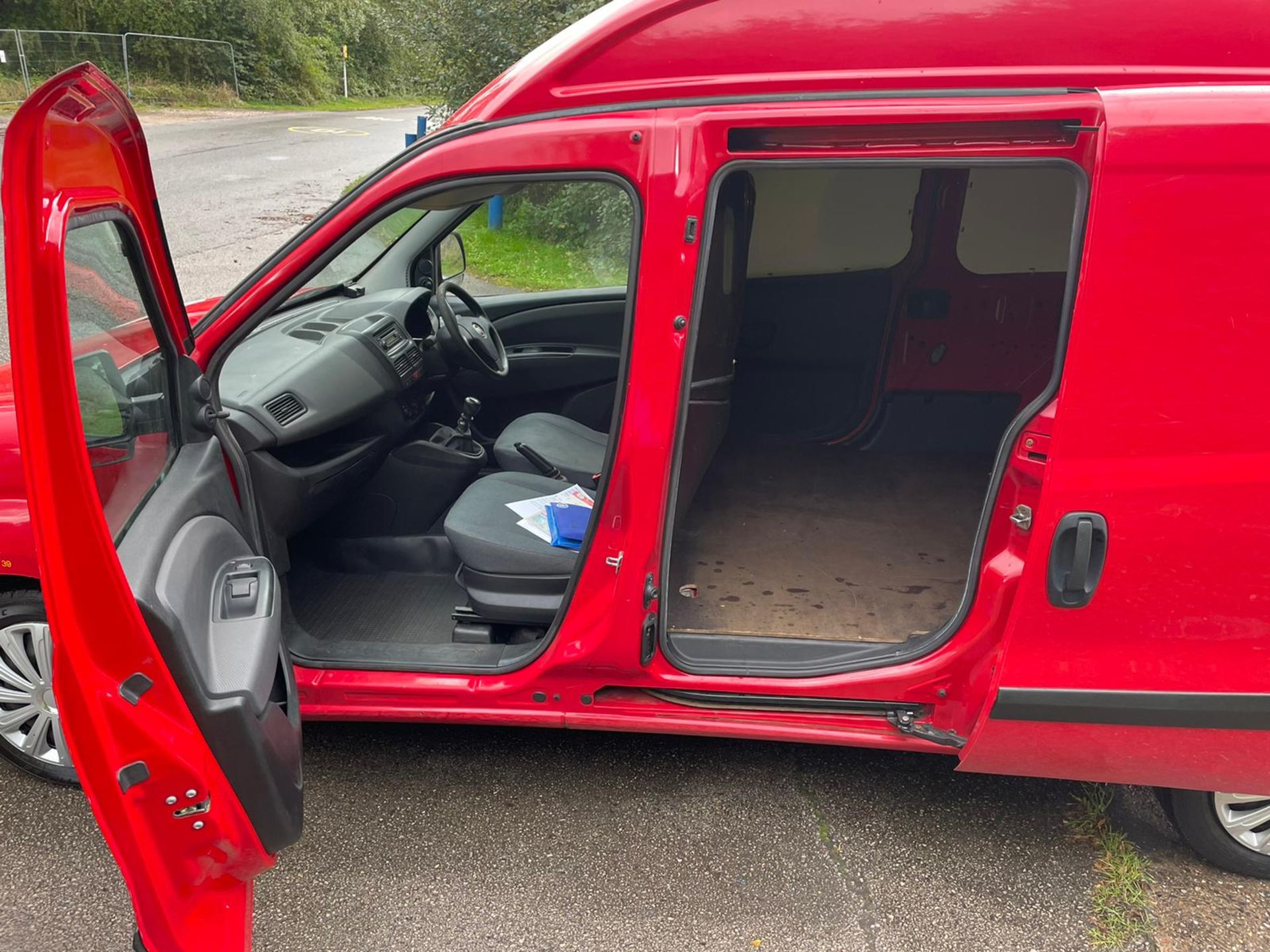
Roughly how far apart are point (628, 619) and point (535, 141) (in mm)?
1104

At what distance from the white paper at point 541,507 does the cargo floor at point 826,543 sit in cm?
39

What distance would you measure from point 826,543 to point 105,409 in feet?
7.47

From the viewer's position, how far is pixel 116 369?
1.84 m

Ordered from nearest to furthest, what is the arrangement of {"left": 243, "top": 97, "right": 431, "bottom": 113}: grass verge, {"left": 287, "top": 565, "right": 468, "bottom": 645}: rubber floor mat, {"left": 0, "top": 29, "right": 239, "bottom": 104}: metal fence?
{"left": 287, "top": 565, "right": 468, "bottom": 645}: rubber floor mat
{"left": 0, "top": 29, "right": 239, "bottom": 104}: metal fence
{"left": 243, "top": 97, "right": 431, "bottom": 113}: grass verge

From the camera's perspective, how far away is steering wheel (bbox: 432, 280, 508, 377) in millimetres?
3213

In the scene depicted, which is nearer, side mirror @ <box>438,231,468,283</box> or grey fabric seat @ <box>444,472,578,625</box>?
Answer: grey fabric seat @ <box>444,472,578,625</box>

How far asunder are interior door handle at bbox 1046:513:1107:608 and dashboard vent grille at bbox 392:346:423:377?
84.7 inches

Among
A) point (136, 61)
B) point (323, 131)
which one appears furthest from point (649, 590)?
point (136, 61)

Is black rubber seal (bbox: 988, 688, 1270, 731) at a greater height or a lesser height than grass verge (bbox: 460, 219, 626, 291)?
lesser

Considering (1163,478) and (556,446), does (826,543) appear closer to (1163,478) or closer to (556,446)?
(556,446)

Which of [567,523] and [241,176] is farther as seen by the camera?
[241,176]

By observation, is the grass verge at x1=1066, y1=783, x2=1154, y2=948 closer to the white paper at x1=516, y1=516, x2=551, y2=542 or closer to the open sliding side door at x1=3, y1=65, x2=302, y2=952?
the white paper at x1=516, y1=516, x2=551, y2=542

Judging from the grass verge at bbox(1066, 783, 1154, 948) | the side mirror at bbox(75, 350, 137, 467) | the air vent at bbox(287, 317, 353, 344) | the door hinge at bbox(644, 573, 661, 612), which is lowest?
the grass verge at bbox(1066, 783, 1154, 948)

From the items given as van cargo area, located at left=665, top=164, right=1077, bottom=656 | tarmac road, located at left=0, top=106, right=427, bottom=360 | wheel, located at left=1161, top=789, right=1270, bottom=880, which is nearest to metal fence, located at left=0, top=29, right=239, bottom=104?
tarmac road, located at left=0, top=106, right=427, bottom=360
